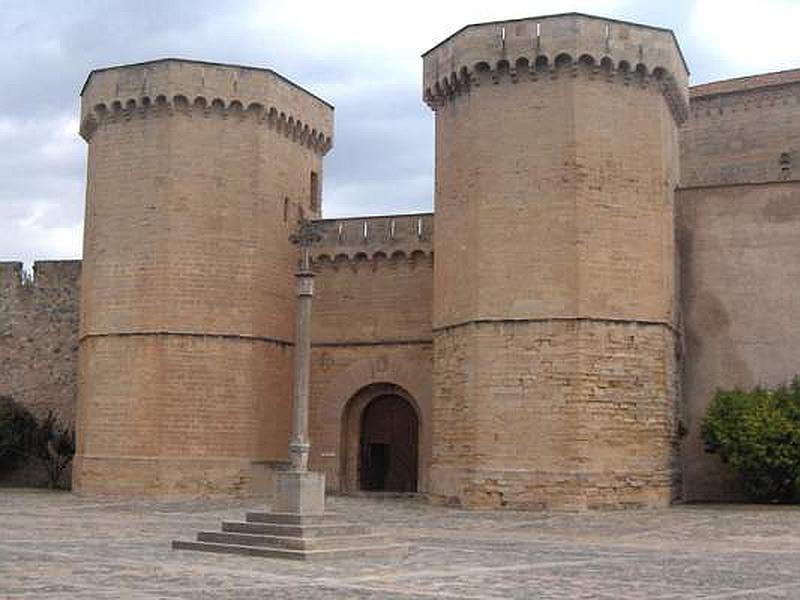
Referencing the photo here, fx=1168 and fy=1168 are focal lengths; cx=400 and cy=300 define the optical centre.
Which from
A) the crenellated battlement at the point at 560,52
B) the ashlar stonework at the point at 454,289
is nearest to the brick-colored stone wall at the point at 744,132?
the ashlar stonework at the point at 454,289

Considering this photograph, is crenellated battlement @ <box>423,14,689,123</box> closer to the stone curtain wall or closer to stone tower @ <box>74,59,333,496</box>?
stone tower @ <box>74,59,333,496</box>

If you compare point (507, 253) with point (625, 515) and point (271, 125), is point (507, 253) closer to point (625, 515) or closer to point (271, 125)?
point (625, 515)

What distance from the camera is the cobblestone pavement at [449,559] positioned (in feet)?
31.5

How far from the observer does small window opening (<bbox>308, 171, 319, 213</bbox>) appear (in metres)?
26.5

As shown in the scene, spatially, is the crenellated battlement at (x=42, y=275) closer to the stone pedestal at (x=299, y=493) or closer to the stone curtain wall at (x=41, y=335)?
the stone curtain wall at (x=41, y=335)

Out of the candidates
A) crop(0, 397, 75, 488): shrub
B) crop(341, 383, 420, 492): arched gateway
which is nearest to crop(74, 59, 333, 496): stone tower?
crop(341, 383, 420, 492): arched gateway

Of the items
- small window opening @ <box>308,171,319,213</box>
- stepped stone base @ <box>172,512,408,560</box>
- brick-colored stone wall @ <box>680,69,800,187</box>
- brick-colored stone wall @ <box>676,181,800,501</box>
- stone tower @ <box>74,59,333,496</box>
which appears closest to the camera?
stepped stone base @ <box>172,512,408,560</box>

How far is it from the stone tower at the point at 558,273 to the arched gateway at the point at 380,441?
3.50 meters

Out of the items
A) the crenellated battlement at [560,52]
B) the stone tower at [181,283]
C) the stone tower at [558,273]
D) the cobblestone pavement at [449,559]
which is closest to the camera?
the cobblestone pavement at [449,559]

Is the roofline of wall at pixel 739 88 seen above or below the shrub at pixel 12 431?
above

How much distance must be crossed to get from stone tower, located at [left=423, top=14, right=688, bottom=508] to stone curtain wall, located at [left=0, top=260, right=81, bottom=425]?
10.5m

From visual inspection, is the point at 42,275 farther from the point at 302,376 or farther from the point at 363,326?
the point at 302,376

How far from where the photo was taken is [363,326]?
24.8 meters

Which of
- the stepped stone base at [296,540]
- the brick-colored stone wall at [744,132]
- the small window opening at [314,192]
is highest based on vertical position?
the brick-colored stone wall at [744,132]
